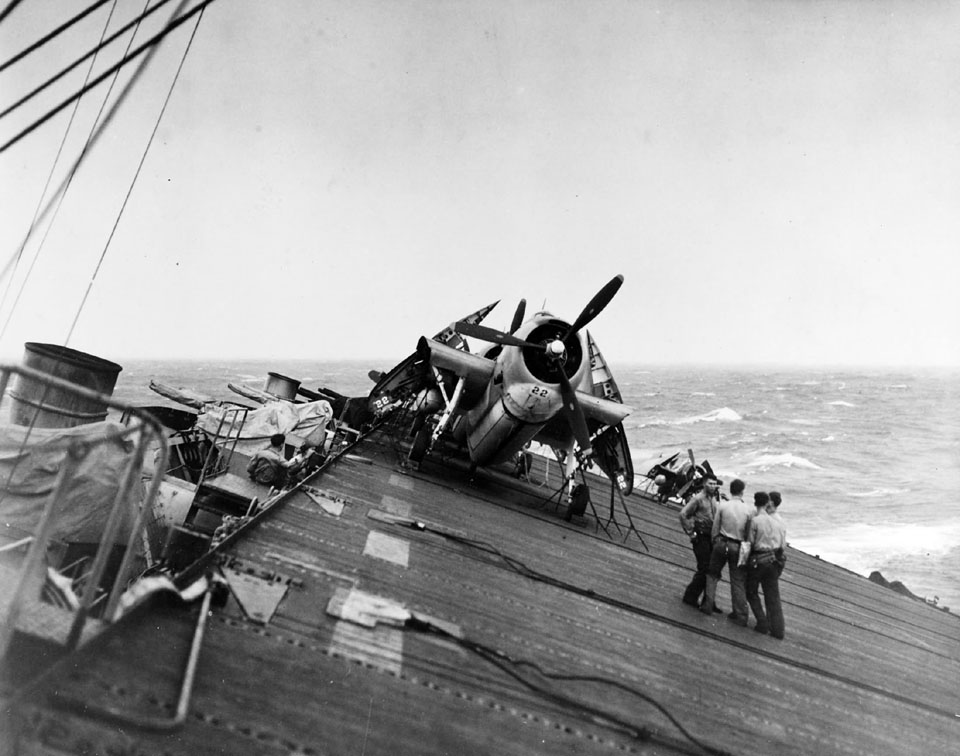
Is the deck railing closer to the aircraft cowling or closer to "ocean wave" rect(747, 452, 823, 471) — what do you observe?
the aircraft cowling

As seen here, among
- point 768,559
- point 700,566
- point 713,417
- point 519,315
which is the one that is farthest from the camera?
point 713,417

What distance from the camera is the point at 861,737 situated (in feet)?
17.7

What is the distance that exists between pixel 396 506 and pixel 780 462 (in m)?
49.3

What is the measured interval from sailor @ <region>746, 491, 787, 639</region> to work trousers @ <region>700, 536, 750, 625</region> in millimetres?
135

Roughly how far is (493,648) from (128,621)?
2.79 meters

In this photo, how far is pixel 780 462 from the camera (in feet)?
167

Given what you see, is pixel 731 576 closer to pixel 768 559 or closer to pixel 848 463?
pixel 768 559

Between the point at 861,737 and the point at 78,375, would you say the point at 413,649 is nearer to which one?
the point at 861,737

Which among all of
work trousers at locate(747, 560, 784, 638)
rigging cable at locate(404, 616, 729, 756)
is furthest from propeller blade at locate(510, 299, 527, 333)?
rigging cable at locate(404, 616, 729, 756)

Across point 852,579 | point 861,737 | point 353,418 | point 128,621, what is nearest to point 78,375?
point 353,418

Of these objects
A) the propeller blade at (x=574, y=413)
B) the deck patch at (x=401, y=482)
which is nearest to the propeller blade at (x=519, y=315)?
the propeller blade at (x=574, y=413)

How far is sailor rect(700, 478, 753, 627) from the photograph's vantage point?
311 inches

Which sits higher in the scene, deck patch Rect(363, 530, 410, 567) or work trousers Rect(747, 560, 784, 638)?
work trousers Rect(747, 560, 784, 638)


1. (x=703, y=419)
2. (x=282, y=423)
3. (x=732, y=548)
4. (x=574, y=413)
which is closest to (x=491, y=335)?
(x=574, y=413)
